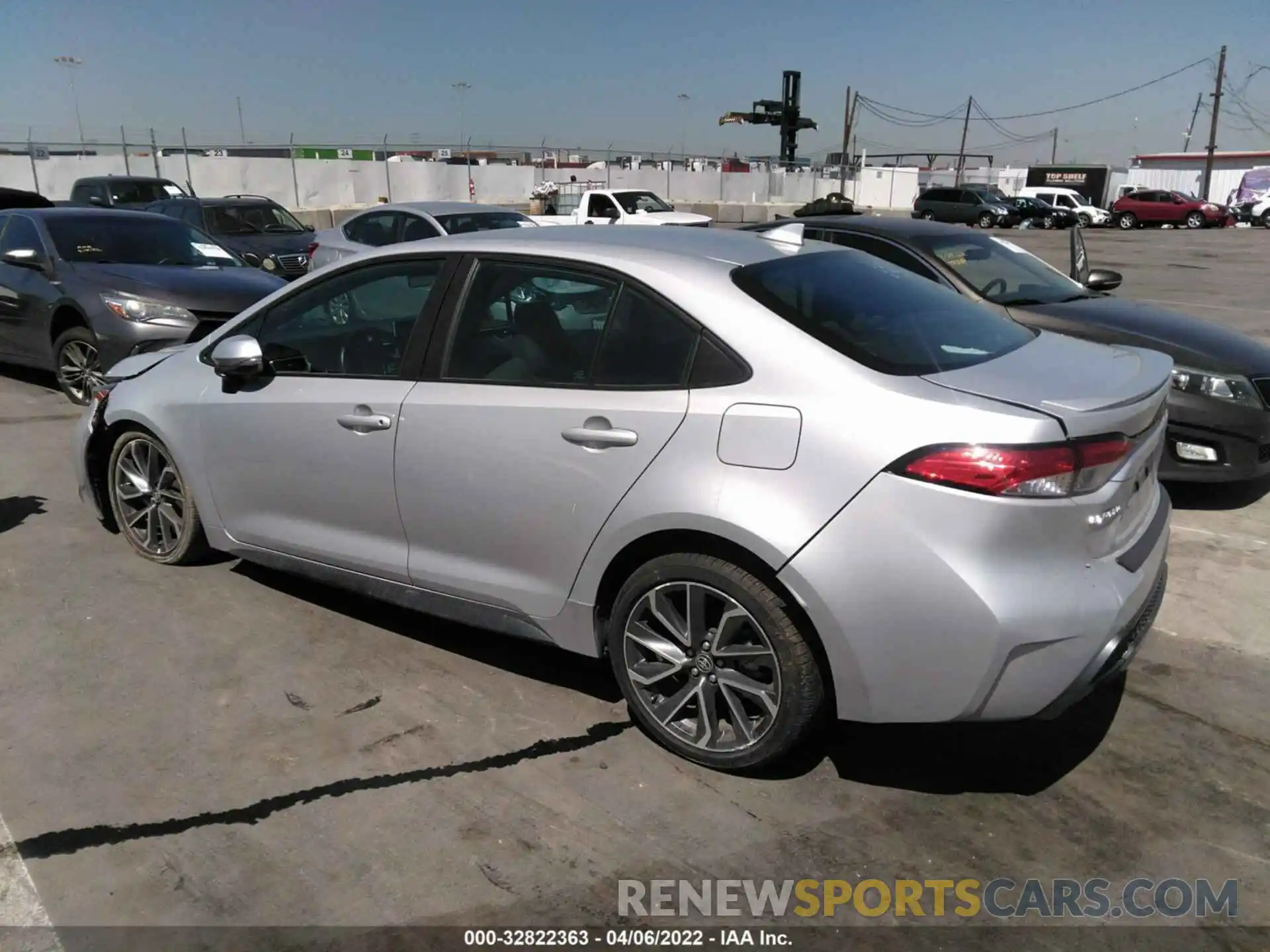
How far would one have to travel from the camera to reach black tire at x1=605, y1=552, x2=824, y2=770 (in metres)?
2.90

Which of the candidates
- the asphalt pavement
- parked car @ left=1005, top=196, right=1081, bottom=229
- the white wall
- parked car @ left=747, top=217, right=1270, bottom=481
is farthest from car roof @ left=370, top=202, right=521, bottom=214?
parked car @ left=1005, top=196, right=1081, bottom=229

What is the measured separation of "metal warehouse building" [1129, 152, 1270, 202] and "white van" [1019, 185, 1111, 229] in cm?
2192

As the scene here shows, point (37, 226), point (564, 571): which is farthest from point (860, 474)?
point (37, 226)

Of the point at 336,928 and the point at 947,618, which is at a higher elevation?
the point at 947,618

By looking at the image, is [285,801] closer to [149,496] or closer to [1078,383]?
[149,496]

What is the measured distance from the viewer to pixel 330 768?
127 inches

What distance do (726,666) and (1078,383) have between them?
4.53ft

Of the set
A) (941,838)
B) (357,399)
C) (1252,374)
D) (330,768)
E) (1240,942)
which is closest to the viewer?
(1240,942)

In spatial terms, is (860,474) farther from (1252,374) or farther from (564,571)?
(1252,374)

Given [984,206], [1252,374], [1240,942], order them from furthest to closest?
[984,206], [1252,374], [1240,942]

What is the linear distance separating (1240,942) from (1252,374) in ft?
12.9

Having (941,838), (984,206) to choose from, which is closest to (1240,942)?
(941,838)

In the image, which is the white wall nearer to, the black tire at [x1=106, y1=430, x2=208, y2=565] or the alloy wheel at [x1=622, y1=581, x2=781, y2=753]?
the black tire at [x1=106, y1=430, x2=208, y2=565]

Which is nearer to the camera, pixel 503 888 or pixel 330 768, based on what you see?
pixel 503 888
